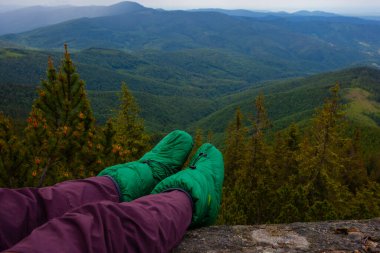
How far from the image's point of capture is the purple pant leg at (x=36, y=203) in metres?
2.41

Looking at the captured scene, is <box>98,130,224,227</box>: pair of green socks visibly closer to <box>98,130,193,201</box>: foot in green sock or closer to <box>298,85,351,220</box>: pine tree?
<box>98,130,193,201</box>: foot in green sock

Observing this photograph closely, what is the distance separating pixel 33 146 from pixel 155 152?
568 cm

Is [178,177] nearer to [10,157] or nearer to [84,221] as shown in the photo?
[84,221]

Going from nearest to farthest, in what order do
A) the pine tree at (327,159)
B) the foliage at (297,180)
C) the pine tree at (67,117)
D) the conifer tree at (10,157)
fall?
the conifer tree at (10,157), the pine tree at (67,117), the foliage at (297,180), the pine tree at (327,159)

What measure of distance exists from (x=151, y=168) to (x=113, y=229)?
7.16 feet

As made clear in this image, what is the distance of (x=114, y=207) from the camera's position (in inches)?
96.8

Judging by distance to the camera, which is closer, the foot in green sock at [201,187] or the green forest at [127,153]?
the foot in green sock at [201,187]

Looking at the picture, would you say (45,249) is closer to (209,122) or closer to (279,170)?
(279,170)

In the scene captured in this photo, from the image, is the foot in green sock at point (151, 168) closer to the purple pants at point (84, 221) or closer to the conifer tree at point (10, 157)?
the purple pants at point (84, 221)

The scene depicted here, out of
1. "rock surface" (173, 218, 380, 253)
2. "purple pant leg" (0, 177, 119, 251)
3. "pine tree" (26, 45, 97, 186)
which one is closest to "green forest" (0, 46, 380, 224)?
"pine tree" (26, 45, 97, 186)

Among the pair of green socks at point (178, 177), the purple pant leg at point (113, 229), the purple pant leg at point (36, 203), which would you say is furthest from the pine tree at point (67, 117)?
the purple pant leg at point (113, 229)

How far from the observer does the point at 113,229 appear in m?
2.31

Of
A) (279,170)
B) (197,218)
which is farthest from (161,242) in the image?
(279,170)

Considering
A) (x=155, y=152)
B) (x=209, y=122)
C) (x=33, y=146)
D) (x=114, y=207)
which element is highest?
(x=114, y=207)
